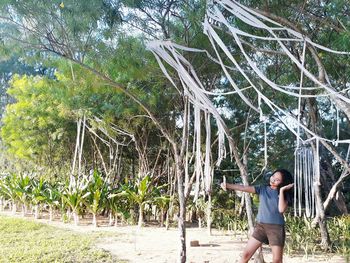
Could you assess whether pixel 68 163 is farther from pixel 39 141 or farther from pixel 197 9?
pixel 197 9

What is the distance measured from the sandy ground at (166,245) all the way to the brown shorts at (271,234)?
242 cm

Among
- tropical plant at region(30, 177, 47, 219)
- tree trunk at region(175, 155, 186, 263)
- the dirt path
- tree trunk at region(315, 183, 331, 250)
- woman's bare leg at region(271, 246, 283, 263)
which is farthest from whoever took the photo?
tropical plant at region(30, 177, 47, 219)

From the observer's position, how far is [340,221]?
838 centimetres

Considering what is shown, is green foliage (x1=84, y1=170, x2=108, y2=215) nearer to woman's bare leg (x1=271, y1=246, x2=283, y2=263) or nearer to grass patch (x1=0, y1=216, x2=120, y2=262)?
grass patch (x1=0, y1=216, x2=120, y2=262)

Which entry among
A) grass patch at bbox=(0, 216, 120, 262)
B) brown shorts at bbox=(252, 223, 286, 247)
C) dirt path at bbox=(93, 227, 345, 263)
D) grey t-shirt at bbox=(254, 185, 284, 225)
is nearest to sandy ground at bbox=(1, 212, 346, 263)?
dirt path at bbox=(93, 227, 345, 263)

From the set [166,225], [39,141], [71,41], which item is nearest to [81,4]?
[71,41]

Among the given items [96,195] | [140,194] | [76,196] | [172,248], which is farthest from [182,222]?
[76,196]

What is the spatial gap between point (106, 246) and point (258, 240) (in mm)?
3947

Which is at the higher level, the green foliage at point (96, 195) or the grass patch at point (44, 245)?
the green foliage at point (96, 195)

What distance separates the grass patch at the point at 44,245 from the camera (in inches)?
239

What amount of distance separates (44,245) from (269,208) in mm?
4569

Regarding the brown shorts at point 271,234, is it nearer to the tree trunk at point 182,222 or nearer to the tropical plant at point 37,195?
the tree trunk at point 182,222

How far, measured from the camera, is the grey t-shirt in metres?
3.82

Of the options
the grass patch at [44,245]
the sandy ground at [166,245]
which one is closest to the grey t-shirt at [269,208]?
the sandy ground at [166,245]
